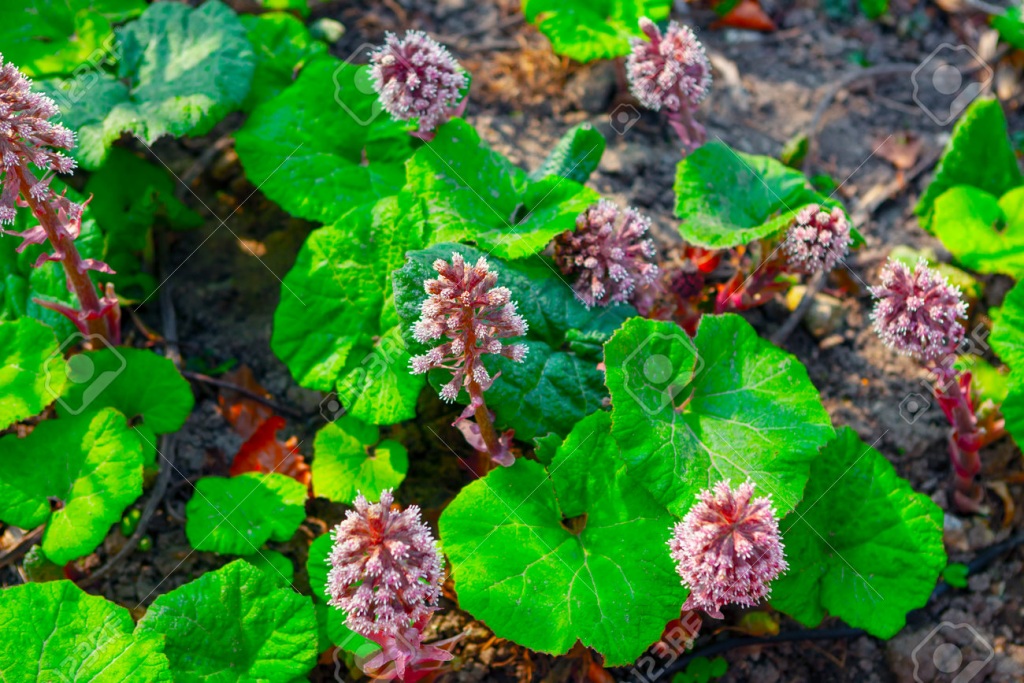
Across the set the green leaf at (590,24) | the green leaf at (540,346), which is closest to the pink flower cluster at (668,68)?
the green leaf at (590,24)

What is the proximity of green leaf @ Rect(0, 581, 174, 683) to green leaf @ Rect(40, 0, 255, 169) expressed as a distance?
1788 millimetres

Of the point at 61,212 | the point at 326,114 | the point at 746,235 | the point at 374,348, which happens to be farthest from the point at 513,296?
the point at 61,212

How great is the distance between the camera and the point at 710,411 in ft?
10.6

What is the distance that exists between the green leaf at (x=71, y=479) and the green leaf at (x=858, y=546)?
2.47 metres

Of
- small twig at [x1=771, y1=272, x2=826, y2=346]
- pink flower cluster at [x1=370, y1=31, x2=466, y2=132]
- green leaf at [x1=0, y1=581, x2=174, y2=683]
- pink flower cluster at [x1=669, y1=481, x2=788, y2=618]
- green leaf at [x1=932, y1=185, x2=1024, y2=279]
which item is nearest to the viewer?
pink flower cluster at [x1=669, y1=481, x2=788, y2=618]

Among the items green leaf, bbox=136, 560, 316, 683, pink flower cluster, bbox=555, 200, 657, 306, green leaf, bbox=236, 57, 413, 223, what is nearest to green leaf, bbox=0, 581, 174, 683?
green leaf, bbox=136, 560, 316, 683

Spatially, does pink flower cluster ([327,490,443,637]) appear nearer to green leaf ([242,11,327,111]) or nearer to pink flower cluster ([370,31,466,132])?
pink flower cluster ([370,31,466,132])

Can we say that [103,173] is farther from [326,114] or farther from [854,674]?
[854,674]

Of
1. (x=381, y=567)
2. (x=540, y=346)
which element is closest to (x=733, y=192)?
(x=540, y=346)

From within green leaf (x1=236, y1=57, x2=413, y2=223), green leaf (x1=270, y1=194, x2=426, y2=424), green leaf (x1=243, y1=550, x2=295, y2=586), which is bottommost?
green leaf (x1=243, y1=550, x2=295, y2=586)

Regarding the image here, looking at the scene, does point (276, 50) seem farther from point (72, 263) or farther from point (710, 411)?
point (710, 411)

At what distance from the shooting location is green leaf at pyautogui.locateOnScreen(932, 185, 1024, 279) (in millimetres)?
3807

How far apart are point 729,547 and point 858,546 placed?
3.27 ft

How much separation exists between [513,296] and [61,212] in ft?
5.57
